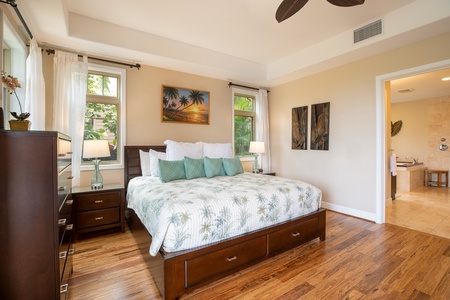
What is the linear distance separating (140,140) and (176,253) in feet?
8.12

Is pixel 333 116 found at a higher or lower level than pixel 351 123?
higher

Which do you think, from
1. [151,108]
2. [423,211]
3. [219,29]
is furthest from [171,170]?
[423,211]

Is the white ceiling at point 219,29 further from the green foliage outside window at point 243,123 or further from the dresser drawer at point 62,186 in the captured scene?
the dresser drawer at point 62,186

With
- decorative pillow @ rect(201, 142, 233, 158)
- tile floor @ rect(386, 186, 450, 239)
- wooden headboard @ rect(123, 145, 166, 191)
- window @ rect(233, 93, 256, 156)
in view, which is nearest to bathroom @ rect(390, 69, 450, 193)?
tile floor @ rect(386, 186, 450, 239)

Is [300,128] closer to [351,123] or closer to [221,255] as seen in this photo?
[351,123]

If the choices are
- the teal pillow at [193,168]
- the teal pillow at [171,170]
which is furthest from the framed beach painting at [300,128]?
the teal pillow at [171,170]

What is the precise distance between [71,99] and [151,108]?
113 cm

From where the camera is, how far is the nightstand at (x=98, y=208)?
8.68 feet

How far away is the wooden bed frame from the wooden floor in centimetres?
11

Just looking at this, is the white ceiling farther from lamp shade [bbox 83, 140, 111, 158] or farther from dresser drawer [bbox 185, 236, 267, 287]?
dresser drawer [bbox 185, 236, 267, 287]

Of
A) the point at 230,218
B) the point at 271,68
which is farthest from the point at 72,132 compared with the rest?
the point at 271,68

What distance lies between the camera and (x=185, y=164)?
294cm

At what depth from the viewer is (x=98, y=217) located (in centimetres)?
275

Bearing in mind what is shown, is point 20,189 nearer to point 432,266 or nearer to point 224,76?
point 432,266
